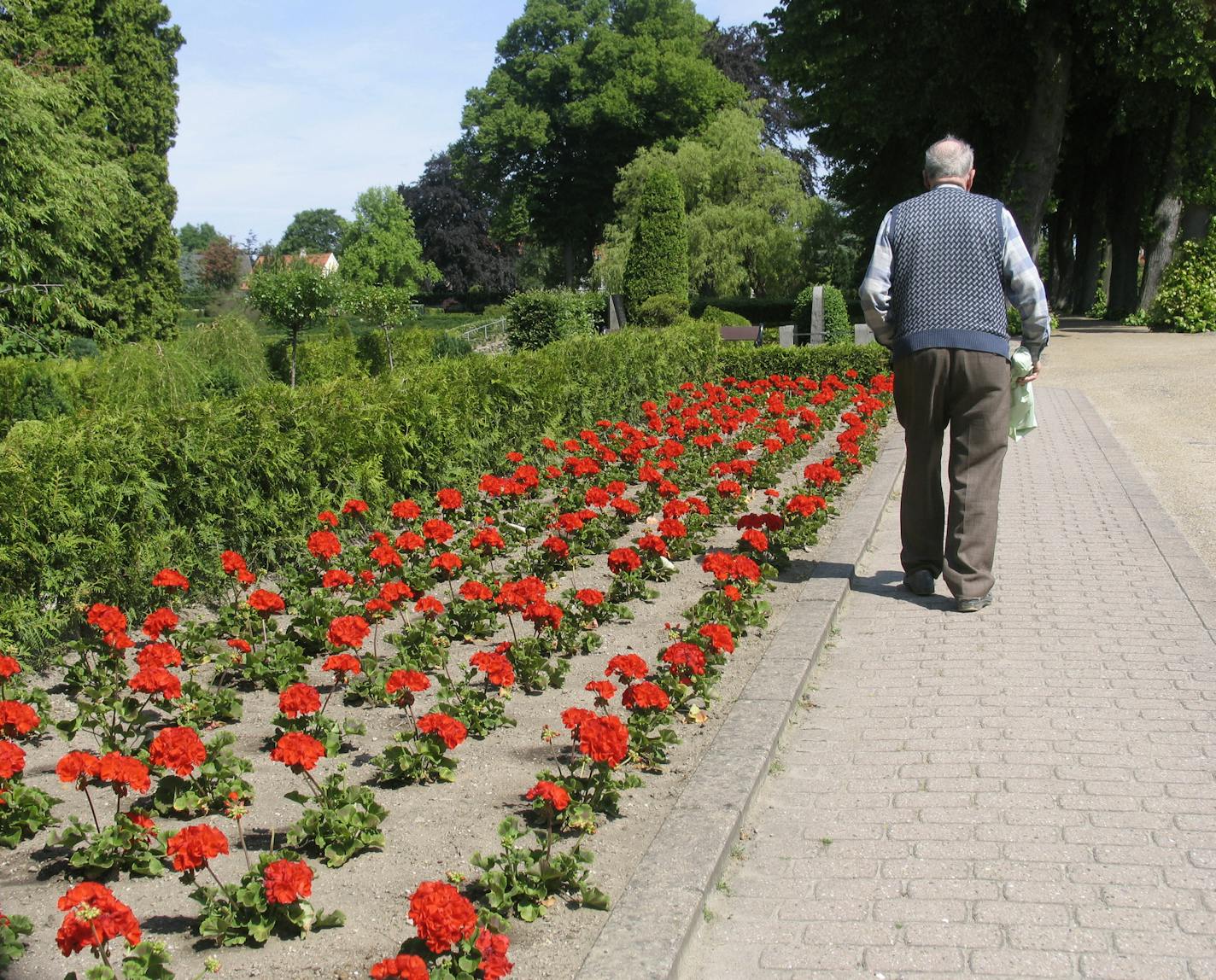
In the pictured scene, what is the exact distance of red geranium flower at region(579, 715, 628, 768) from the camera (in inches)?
131

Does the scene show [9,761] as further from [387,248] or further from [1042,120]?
[387,248]

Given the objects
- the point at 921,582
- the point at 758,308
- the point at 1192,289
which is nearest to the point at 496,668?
the point at 921,582

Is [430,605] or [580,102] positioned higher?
[580,102]

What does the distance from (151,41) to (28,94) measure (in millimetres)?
18171

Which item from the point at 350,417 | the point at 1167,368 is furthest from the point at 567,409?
the point at 1167,368

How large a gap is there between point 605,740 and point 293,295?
793 inches

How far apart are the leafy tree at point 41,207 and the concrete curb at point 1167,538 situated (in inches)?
451

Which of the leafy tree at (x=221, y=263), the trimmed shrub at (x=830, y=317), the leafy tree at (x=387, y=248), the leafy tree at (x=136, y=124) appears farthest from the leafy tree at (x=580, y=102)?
the trimmed shrub at (x=830, y=317)

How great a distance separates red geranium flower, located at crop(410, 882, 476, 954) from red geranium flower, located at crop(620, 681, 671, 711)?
4.29 feet

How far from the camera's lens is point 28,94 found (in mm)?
12617

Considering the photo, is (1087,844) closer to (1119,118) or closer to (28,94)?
(28,94)

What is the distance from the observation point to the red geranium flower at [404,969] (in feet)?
7.91

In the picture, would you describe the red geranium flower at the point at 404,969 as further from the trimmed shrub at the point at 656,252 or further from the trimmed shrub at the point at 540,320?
the trimmed shrub at the point at 656,252

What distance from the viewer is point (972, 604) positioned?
5766mm
